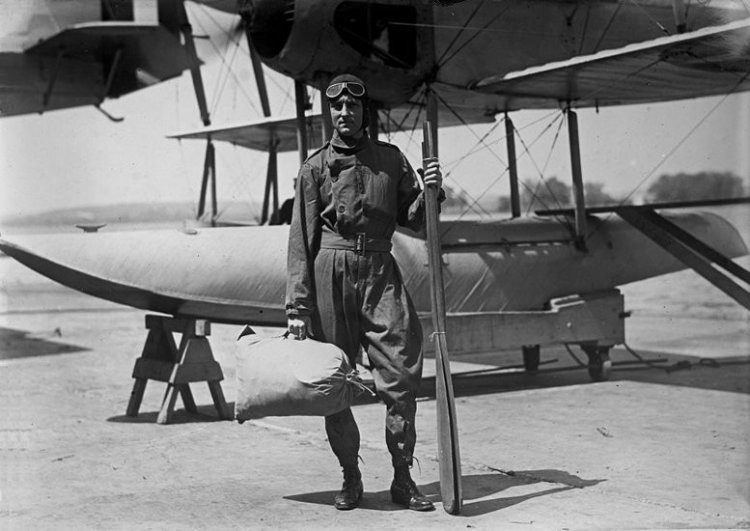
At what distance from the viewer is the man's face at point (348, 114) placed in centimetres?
434

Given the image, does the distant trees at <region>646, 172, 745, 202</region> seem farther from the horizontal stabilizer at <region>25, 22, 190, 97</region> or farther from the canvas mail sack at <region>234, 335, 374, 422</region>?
the canvas mail sack at <region>234, 335, 374, 422</region>

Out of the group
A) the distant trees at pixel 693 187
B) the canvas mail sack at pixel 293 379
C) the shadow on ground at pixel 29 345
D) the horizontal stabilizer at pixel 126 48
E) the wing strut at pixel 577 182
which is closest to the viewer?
the canvas mail sack at pixel 293 379

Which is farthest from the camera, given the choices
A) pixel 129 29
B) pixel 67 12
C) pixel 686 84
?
pixel 67 12

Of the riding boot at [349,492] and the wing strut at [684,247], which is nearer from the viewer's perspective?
the riding boot at [349,492]

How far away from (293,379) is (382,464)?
1537mm

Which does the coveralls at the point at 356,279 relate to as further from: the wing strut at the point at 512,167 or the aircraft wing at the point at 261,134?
the aircraft wing at the point at 261,134

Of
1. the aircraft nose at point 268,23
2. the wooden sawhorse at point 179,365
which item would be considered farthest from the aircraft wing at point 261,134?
the wooden sawhorse at point 179,365

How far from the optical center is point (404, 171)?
4543 millimetres

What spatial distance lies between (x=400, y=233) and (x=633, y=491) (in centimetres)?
429

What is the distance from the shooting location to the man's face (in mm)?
4336

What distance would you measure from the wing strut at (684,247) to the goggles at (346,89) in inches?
212

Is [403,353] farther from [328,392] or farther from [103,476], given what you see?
[103,476]

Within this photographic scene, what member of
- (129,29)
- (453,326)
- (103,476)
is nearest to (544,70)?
(453,326)

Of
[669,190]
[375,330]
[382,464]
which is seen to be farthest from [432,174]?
[669,190]
